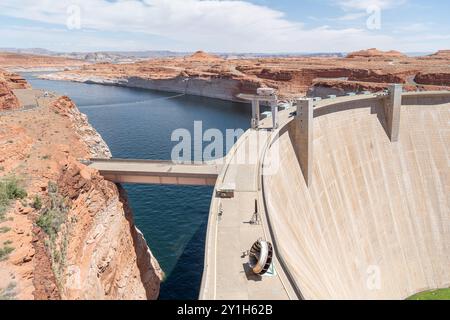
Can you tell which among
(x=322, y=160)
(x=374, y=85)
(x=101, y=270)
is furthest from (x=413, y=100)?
(x=374, y=85)

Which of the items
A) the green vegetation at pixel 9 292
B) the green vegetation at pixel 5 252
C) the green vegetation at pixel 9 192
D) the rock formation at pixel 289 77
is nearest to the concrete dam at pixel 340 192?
the green vegetation at pixel 9 292

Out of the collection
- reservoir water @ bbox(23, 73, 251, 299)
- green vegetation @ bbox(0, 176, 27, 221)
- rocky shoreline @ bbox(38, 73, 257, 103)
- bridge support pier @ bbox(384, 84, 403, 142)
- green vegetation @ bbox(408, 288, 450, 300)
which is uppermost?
rocky shoreline @ bbox(38, 73, 257, 103)

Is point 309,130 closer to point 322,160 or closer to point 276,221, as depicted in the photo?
point 322,160

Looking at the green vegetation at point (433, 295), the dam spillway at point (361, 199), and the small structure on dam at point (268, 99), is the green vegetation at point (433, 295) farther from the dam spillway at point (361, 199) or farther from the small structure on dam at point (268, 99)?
the small structure on dam at point (268, 99)

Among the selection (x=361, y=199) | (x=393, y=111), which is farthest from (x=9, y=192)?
(x=393, y=111)

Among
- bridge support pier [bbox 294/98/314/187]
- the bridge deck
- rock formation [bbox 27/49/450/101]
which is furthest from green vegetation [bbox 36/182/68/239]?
rock formation [bbox 27/49/450/101]

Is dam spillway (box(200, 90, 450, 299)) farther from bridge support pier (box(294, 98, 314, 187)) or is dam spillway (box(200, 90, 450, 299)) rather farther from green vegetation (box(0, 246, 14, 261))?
green vegetation (box(0, 246, 14, 261))
